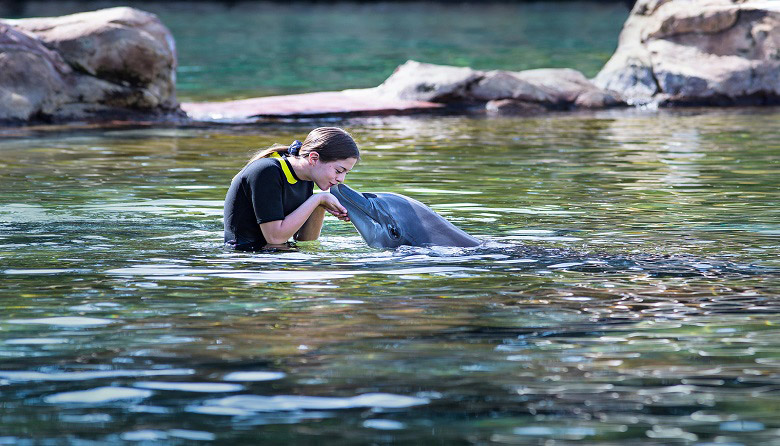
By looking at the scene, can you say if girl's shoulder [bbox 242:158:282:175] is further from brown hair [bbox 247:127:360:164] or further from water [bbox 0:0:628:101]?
water [bbox 0:0:628:101]

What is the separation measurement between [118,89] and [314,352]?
11065mm

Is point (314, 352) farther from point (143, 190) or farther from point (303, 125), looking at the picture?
point (303, 125)

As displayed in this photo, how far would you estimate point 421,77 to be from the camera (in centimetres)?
1720

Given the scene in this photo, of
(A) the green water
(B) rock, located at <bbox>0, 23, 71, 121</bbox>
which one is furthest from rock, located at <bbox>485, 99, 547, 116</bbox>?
(B) rock, located at <bbox>0, 23, 71, 121</bbox>

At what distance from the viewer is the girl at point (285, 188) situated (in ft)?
21.8

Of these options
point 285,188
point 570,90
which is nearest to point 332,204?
point 285,188

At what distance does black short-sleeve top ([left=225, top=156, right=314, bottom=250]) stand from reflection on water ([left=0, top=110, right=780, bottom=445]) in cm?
22

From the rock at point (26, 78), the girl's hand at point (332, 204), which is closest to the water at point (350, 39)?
the rock at point (26, 78)

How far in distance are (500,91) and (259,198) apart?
34.3 feet

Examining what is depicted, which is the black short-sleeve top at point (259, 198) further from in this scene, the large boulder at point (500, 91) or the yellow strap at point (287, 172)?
the large boulder at point (500, 91)

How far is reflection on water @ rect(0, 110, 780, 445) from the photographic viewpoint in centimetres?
394

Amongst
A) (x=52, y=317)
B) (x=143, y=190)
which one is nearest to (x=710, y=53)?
(x=143, y=190)

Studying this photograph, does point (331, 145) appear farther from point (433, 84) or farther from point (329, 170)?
point (433, 84)

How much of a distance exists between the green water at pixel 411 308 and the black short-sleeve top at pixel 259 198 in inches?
8.9
